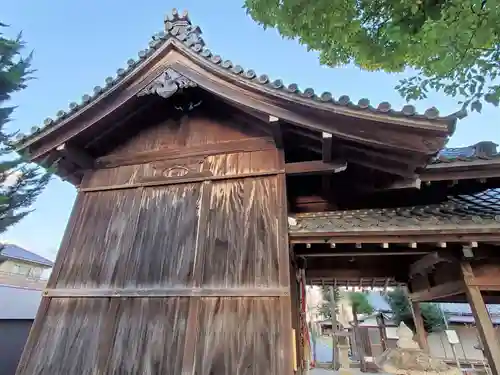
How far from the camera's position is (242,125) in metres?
5.04

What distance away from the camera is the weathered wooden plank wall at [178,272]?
349cm

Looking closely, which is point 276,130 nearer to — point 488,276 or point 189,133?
point 189,133

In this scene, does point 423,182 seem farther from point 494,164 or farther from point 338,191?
point 338,191

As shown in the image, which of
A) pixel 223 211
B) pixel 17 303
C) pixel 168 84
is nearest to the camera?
pixel 223 211

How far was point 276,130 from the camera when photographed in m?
4.39

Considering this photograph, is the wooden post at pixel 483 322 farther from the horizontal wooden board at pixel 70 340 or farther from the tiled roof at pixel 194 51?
the horizontal wooden board at pixel 70 340

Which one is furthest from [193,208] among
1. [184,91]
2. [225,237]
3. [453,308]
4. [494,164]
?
[453,308]

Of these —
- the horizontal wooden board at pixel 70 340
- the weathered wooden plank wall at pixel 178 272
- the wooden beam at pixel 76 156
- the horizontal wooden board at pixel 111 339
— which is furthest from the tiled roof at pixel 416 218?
the wooden beam at pixel 76 156

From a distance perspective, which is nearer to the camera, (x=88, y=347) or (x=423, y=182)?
(x=88, y=347)

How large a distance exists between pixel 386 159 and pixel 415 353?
141 inches

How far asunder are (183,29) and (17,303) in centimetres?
1026

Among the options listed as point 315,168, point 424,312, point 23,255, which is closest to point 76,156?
point 315,168

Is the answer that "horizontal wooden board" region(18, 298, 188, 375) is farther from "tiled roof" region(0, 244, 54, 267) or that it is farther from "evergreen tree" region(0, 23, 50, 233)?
"tiled roof" region(0, 244, 54, 267)

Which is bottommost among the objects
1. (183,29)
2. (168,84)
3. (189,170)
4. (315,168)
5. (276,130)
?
(315,168)
